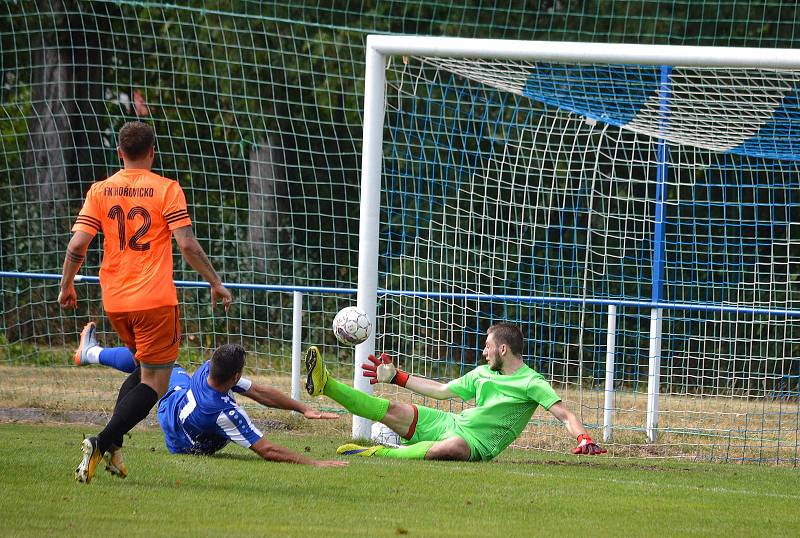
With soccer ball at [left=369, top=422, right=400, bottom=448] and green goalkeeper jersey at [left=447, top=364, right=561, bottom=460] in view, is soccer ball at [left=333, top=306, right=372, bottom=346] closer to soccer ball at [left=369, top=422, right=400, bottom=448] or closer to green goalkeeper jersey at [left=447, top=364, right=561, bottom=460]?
green goalkeeper jersey at [left=447, top=364, right=561, bottom=460]

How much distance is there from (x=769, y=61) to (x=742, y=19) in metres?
12.6

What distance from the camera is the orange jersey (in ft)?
20.0

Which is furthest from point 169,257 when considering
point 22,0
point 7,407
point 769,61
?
point 22,0

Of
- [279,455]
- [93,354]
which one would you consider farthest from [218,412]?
[93,354]

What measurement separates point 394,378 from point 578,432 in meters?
1.34

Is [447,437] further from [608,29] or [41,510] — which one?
[608,29]

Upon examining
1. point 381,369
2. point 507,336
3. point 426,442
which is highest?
point 507,336

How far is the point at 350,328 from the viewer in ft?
25.3

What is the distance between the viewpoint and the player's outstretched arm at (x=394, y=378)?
7629 millimetres

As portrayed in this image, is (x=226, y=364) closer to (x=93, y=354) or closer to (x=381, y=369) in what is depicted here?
(x=381, y=369)

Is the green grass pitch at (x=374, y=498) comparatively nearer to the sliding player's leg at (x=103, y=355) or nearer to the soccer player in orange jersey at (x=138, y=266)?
the soccer player in orange jersey at (x=138, y=266)

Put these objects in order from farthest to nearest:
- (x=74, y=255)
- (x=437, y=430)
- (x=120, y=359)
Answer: (x=120, y=359)
(x=437, y=430)
(x=74, y=255)

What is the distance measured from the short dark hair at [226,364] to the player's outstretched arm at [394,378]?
0.82 m

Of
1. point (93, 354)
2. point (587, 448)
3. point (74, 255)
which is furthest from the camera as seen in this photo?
point (93, 354)
